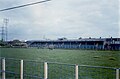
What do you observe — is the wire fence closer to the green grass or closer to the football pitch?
the green grass

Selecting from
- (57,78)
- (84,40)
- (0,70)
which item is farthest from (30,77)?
(84,40)

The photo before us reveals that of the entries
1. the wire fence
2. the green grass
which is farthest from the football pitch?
the wire fence

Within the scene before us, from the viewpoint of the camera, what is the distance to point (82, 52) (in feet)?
578

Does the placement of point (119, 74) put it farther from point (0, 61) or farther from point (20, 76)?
point (0, 61)

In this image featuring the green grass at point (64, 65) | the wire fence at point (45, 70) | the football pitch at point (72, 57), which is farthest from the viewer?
the football pitch at point (72, 57)

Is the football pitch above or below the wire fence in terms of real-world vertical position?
below

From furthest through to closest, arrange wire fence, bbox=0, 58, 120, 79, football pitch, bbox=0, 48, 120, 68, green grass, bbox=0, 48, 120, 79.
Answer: football pitch, bbox=0, 48, 120, 68 → green grass, bbox=0, 48, 120, 79 → wire fence, bbox=0, 58, 120, 79

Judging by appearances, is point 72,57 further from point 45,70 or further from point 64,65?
point 45,70

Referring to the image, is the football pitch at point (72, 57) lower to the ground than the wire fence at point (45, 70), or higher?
lower

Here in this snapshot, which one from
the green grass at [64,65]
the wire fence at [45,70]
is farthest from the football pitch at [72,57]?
the wire fence at [45,70]

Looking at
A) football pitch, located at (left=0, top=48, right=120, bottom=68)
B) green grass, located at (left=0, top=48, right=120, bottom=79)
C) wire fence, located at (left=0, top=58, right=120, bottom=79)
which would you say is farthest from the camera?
football pitch, located at (left=0, top=48, right=120, bottom=68)

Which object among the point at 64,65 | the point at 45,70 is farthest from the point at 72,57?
the point at 45,70

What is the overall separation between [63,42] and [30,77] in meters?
116

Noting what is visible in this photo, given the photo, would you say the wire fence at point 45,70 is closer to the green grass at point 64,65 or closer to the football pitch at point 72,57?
the green grass at point 64,65
